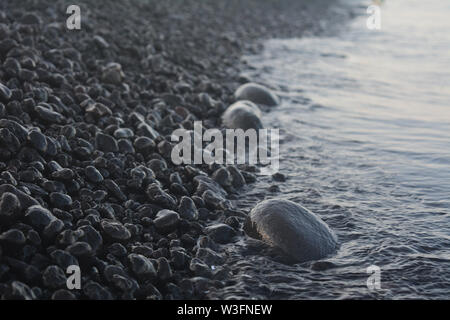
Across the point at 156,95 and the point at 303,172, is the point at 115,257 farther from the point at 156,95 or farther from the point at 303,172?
the point at 156,95

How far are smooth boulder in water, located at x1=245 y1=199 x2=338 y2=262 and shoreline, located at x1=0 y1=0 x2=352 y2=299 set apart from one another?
0.26m

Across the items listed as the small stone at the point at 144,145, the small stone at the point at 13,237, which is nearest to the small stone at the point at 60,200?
the small stone at the point at 13,237

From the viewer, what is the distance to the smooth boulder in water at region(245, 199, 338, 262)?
14.4 ft

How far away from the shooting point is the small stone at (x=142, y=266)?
12.5ft

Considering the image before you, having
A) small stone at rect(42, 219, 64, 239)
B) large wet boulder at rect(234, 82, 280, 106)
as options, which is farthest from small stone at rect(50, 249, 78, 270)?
large wet boulder at rect(234, 82, 280, 106)

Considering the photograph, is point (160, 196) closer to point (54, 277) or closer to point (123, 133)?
point (123, 133)

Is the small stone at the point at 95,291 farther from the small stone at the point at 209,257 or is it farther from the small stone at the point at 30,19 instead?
the small stone at the point at 30,19

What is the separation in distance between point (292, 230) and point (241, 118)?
10.5ft

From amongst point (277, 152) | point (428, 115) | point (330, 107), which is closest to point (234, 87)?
point (330, 107)

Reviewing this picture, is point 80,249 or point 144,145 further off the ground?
Result: point 144,145

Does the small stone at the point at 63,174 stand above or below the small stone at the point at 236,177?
above

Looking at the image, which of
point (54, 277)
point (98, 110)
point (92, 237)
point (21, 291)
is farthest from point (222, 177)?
point (21, 291)

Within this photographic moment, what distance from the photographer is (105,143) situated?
17.7 feet

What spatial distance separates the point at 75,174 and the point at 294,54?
31.5ft
